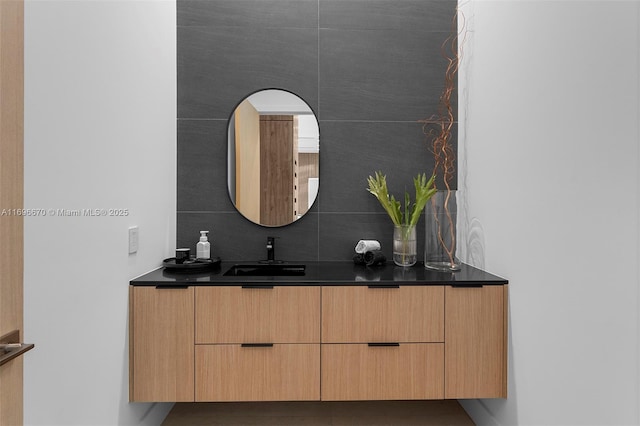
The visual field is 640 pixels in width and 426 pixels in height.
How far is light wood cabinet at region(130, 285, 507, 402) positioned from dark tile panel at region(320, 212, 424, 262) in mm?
628

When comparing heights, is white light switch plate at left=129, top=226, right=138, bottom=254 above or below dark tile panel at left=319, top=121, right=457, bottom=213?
below

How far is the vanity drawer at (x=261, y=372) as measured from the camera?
178 centimetres

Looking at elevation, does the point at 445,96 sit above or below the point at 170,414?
above

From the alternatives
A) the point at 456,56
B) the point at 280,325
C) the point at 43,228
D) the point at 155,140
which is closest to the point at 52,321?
the point at 43,228

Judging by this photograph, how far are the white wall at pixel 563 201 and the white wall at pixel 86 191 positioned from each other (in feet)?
5.63

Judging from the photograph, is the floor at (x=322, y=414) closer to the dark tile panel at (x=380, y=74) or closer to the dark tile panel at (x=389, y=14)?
the dark tile panel at (x=380, y=74)

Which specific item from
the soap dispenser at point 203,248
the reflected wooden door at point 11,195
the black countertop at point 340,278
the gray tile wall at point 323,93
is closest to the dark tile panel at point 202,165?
the gray tile wall at point 323,93

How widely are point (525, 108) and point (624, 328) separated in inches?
36.8

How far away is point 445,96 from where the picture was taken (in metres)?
2.41

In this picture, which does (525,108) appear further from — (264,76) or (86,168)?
(86,168)

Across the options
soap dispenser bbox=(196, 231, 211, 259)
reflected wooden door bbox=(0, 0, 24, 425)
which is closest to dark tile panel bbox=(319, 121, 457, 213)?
soap dispenser bbox=(196, 231, 211, 259)

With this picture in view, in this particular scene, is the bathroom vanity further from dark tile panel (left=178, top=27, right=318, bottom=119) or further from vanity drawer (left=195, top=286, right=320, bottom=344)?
dark tile panel (left=178, top=27, right=318, bottom=119)

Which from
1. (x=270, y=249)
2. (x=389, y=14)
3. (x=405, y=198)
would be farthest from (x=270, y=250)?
(x=389, y=14)

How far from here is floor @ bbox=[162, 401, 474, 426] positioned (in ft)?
6.98
